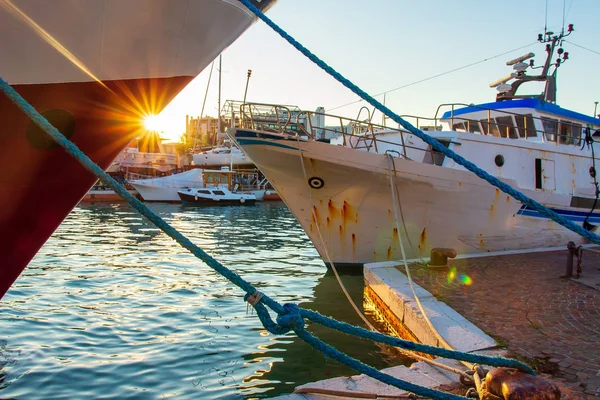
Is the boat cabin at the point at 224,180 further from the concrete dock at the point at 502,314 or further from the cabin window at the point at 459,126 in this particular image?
the concrete dock at the point at 502,314

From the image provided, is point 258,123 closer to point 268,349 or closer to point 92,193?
point 268,349

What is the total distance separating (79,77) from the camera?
14.0 feet

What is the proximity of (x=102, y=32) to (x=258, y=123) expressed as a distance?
22.3 ft

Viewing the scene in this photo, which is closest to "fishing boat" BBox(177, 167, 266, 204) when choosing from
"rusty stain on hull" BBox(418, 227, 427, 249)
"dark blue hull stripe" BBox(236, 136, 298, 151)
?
"dark blue hull stripe" BBox(236, 136, 298, 151)

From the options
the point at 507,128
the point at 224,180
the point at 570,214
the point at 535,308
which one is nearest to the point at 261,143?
the point at 535,308

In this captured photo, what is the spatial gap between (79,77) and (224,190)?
38.1 meters

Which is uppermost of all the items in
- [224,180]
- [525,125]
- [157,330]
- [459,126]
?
[224,180]

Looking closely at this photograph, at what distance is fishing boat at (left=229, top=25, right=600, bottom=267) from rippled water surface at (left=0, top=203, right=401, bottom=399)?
1.50 meters

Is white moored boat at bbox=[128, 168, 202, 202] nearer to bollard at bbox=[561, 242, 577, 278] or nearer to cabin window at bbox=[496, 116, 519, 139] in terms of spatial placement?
cabin window at bbox=[496, 116, 519, 139]

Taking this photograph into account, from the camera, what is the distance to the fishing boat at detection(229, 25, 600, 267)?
10.5 m

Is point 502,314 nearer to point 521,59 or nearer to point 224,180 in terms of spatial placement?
point 521,59

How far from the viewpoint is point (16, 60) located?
13.0 ft

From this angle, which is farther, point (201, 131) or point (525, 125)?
point (201, 131)

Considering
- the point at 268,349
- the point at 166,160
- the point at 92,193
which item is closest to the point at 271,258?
the point at 268,349
